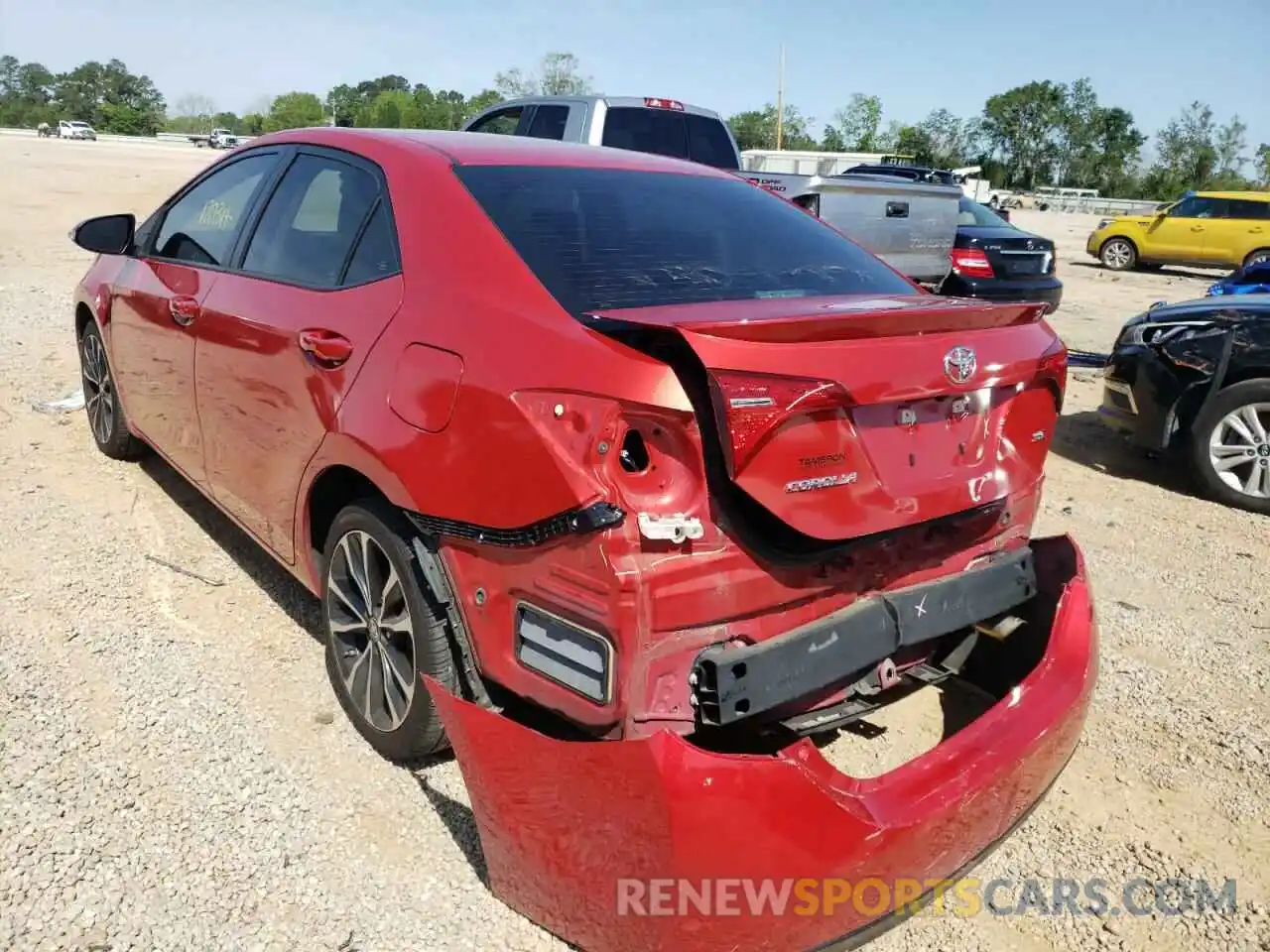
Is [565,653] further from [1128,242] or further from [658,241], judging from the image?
[1128,242]

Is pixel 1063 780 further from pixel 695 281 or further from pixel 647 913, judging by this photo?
pixel 695 281

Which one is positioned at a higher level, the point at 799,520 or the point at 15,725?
the point at 799,520

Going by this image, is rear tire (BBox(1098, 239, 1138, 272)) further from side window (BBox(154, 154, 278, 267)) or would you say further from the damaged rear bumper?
the damaged rear bumper

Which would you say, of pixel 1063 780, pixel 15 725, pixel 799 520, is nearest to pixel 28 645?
pixel 15 725

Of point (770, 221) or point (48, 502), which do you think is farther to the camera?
point (48, 502)

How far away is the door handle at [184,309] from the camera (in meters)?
3.54

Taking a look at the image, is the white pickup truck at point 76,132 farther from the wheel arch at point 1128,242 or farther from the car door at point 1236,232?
the car door at point 1236,232

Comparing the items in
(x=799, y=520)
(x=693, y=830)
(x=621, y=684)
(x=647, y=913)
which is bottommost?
(x=647, y=913)

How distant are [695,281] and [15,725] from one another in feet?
7.76

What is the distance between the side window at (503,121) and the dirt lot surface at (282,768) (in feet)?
19.0

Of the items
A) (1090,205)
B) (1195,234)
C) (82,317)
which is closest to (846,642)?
(82,317)

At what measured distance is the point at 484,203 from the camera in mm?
2592

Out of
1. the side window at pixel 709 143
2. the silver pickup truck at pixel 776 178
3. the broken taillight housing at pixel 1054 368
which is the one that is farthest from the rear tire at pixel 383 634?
the side window at pixel 709 143

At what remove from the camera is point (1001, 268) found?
31.8 feet
